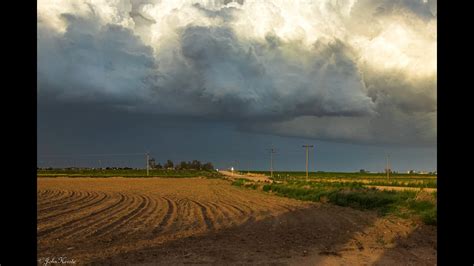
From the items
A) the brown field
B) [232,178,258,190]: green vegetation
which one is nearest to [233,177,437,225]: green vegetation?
the brown field

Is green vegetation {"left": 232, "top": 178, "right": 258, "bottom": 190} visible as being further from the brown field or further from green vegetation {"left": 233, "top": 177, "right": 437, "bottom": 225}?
the brown field

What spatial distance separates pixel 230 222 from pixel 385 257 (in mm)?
8834

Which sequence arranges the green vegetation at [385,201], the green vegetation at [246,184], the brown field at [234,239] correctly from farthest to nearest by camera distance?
the green vegetation at [246,184]
the green vegetation at [385,201]
the brown field at [234,239]

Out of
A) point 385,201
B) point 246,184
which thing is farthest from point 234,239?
point 246,184

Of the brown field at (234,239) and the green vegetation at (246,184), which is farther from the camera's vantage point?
the green vegetation at (246,184)

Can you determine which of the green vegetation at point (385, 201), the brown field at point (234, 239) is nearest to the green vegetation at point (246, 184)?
the green vegetation at point (385, 201)

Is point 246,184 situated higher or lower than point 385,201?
lower

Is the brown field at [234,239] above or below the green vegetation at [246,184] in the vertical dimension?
above

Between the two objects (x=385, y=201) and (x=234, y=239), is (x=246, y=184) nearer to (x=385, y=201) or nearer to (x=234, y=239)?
(x=385, y=201)

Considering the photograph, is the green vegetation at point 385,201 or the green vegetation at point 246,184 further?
the green vegetation at point 246,184

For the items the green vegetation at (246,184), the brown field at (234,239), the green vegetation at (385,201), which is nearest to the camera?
the brown field at (234,239)

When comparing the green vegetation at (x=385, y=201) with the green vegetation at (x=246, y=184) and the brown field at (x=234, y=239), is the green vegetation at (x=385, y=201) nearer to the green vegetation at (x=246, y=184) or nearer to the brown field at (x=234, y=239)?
the brown field at (x=234, y=239)
